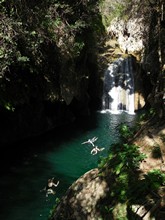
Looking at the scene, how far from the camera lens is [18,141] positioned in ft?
57.1

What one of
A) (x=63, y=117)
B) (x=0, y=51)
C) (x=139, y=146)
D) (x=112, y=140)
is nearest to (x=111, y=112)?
(x=63, y=117)

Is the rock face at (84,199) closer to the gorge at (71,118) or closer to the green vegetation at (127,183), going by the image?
the gorge at (71,118)

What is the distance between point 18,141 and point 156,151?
12.4 metres

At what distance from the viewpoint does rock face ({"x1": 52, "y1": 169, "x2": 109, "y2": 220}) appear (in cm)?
577

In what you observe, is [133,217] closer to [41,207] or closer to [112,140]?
[41,207]

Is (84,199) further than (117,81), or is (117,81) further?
(117,81)

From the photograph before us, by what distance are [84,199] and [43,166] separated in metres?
8.37

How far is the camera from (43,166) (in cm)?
1419

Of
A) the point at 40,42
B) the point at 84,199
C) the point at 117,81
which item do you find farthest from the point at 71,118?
the point at 84,199

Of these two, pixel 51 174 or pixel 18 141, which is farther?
pixel 18 141

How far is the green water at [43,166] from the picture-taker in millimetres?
10506

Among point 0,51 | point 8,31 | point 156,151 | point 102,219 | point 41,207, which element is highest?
point 8,31

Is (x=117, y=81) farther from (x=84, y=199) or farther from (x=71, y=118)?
(x=84, y=199)

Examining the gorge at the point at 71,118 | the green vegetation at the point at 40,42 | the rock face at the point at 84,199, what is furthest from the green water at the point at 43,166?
the rock face at the point at 84,199
